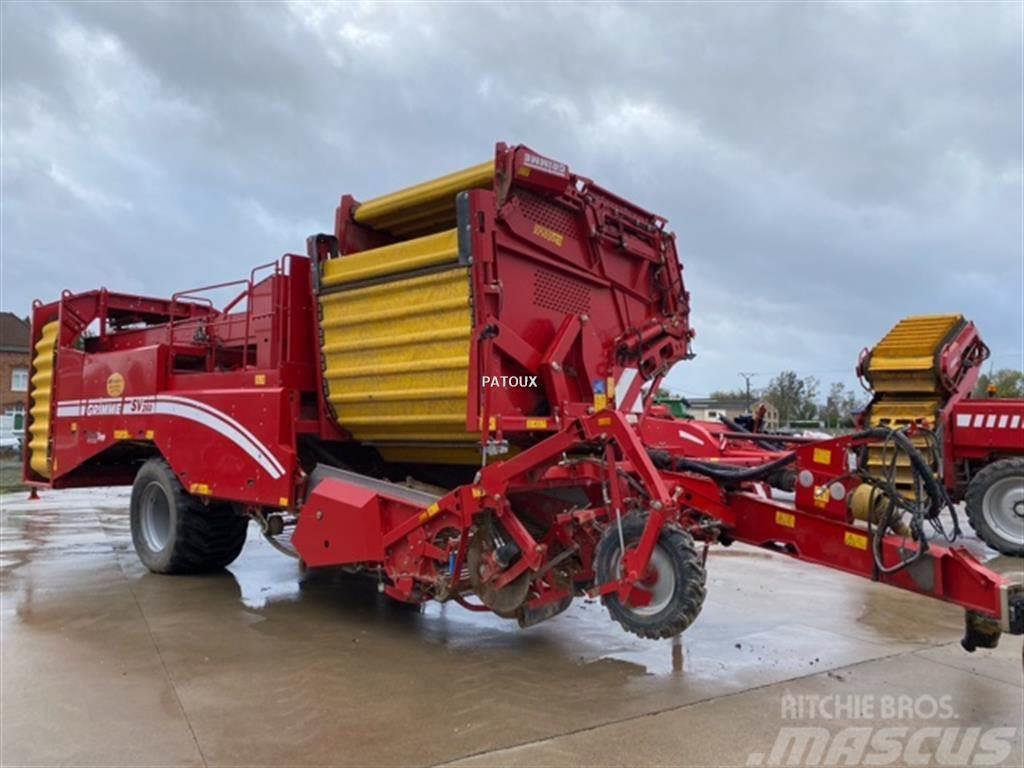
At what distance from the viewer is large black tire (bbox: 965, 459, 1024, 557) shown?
9547 millimetres

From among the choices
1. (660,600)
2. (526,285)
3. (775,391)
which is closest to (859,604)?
(660,600)

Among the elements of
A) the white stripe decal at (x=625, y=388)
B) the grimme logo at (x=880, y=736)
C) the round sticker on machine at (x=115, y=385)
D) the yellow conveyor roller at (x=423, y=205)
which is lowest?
the grimme logo at (x=880, y=736)

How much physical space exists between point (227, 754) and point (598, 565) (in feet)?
6.57

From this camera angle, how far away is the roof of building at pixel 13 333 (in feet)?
140

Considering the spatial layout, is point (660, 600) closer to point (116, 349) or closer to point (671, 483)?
point (671, 483)

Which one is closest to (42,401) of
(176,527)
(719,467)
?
(176,527)

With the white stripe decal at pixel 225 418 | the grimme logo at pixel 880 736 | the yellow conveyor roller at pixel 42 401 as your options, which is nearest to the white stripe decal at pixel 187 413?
the white stripe decal at pixel 225 418

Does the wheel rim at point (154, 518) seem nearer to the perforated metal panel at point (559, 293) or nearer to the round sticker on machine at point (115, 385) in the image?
the round sticker on machine at point (115, 385)

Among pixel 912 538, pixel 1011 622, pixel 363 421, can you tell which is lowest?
pixel 1011 622

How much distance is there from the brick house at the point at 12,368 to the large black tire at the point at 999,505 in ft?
138

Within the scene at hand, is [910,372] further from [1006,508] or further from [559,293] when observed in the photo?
[559,293]

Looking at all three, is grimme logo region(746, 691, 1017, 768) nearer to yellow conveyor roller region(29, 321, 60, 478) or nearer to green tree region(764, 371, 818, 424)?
yellow conveyor roller region(29, 321, 60, 478)

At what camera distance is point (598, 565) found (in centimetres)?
441

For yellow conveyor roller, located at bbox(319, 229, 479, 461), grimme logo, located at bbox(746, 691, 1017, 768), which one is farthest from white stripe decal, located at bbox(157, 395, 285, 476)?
grimme logo, located at bbox(746, 691, 1017, 768)
